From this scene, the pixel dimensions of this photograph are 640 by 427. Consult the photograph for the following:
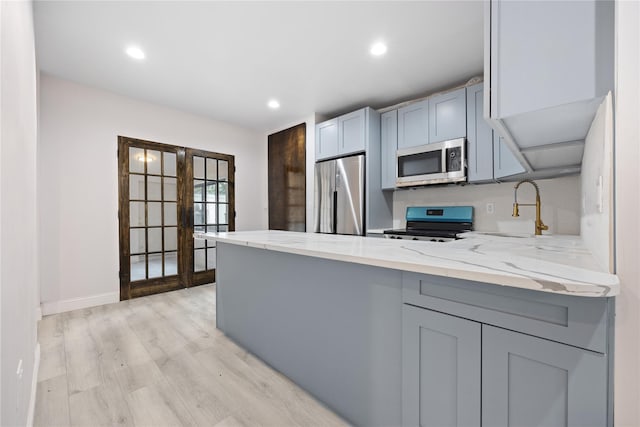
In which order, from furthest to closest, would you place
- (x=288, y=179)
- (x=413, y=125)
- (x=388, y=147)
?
(x=288, y=179) < (x=388, y=147) < (x=413, y=125)

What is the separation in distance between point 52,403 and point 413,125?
369 cm

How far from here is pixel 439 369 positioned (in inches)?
39.4

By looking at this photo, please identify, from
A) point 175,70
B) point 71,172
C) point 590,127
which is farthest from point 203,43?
point 590,127

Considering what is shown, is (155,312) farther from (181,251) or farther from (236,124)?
(236,124)

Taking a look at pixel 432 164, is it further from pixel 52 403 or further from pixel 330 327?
pixel 52 403

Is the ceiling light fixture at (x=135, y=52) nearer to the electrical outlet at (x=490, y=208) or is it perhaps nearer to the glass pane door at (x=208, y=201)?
the glass pane door at (x=208, y=201)

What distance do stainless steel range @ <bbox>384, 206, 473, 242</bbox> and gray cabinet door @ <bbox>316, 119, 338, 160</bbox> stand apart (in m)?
1.29

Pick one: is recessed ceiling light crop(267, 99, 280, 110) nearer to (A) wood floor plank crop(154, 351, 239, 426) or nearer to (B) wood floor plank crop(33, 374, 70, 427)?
(A) wood floor plank crop(154, 351, 239, 426)

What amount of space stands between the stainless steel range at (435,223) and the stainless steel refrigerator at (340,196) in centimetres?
46

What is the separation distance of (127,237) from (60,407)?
226cm

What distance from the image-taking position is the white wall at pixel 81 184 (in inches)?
113

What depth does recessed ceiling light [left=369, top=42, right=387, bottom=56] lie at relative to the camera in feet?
7.73

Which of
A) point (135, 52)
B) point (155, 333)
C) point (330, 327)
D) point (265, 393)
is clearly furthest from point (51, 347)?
point (135, 52)

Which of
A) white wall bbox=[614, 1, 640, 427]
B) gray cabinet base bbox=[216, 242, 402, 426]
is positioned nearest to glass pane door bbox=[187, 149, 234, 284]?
gray cabinet base bbox=[216, 242, 402, 426]
